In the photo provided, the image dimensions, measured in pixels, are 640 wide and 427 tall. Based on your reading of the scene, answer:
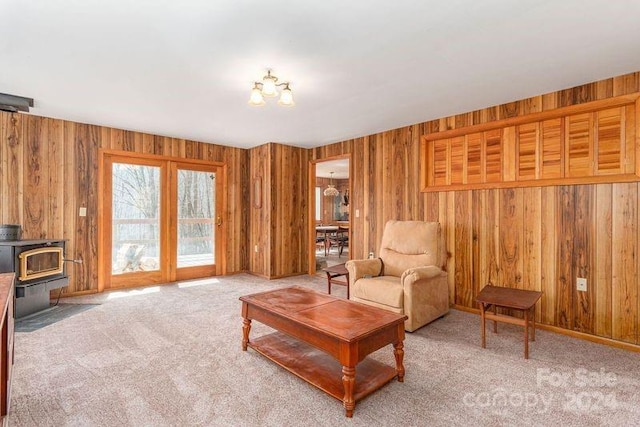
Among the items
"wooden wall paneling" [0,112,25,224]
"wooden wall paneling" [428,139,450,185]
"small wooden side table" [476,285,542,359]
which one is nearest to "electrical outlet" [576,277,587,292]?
"small wooden side table" [476,285,542,359]

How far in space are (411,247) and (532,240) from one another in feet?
4.01

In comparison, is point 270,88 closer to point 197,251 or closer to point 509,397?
point 509,397

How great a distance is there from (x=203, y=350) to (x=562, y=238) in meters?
3.51

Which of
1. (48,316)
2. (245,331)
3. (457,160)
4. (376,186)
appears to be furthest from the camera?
(376,186)

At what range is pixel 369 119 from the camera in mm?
4199

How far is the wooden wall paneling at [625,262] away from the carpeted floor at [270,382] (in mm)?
247

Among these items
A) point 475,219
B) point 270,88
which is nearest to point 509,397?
point 475,219

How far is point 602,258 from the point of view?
295 cm

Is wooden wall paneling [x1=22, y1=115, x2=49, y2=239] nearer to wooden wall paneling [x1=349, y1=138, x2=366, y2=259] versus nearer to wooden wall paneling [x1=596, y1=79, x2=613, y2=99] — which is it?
wooden wall paneling [x1=349, y1=138, x2=366, y2=259]

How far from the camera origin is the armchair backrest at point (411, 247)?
361 cm

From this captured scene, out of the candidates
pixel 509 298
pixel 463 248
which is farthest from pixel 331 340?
pixel 463 248

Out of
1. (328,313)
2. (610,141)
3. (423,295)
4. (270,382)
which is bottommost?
(270,382)

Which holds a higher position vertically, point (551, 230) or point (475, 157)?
point (475, 157)

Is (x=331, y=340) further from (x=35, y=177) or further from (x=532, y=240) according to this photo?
(x=35, y=177)
